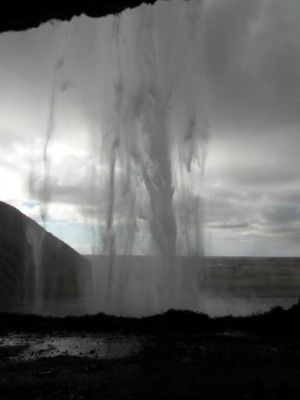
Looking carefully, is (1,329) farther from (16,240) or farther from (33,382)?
(16,240)

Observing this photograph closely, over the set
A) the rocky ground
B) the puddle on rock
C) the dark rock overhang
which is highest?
the dark rock overhang

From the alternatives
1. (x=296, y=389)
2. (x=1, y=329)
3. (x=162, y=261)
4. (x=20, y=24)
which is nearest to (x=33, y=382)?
(x=296, y=389)

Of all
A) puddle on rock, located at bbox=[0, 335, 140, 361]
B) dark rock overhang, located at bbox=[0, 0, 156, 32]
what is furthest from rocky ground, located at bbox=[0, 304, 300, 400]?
dark rock overhang, located at bbox=[0, 0, 156, 32]

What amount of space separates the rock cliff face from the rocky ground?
13.0 m

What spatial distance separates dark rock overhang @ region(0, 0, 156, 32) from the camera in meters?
10.8

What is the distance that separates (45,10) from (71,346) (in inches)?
447

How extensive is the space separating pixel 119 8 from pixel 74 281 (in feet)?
143

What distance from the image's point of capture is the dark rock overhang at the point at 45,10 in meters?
10.8

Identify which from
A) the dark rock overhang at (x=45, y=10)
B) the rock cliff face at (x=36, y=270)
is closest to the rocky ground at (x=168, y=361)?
the dark rock overhang at (x=45, y=10)

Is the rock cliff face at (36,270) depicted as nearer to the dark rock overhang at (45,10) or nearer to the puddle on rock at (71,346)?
the puddle on rock at (71,346)

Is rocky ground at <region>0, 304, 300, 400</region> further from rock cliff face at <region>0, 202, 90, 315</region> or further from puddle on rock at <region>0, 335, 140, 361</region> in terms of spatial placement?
rock cliff face at <region>0, 202, 90, 315</region>

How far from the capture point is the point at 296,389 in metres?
9.07

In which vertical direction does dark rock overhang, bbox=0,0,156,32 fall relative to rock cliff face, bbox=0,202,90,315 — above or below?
above

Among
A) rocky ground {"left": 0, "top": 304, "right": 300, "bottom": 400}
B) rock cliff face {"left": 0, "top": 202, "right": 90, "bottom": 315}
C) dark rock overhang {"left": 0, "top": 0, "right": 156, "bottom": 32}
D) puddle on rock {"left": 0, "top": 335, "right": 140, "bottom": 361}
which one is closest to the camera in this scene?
rocky ground {"left": 0, "top": 304, "right": 300, "bottom": 400}
